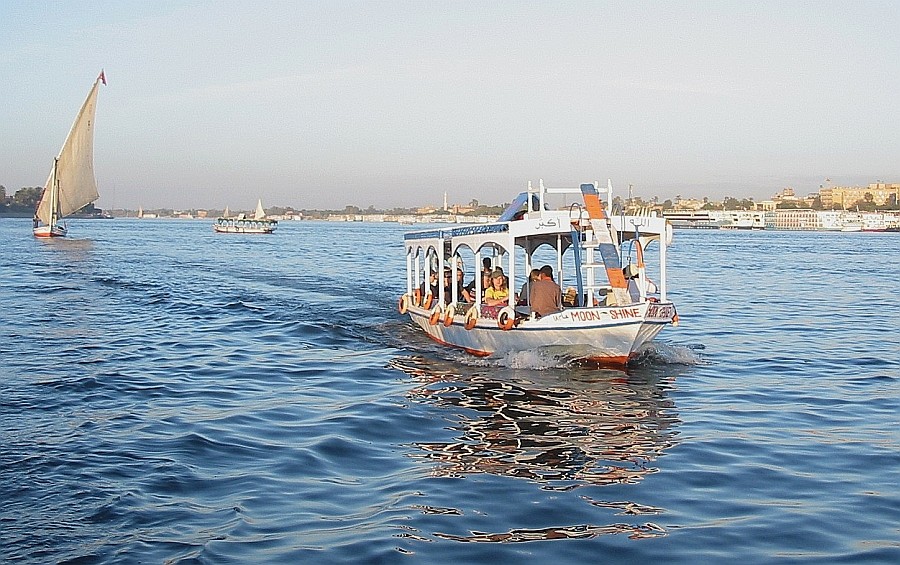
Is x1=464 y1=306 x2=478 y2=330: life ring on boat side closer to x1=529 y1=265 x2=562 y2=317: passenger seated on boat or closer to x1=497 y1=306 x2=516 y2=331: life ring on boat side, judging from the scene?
x1=497 y1=306 x2=516 y2=331: life ring on boat side

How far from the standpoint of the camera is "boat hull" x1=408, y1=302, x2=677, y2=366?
1752 cm

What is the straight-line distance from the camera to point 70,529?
9.26 m

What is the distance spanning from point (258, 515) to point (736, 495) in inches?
192

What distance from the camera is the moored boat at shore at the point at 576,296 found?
17875 millimetres

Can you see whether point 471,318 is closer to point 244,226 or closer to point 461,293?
point 461,293

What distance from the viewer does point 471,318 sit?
20.1m

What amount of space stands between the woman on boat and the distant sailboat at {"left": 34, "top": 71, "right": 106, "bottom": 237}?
2617 inches

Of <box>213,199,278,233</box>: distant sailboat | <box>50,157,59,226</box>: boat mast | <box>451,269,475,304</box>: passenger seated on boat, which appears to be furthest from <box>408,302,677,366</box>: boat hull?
<box>213,199,278,233</box>: distant sailboat

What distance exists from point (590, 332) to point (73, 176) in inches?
2885

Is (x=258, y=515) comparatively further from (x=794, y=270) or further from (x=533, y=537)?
(x=794, y=270)

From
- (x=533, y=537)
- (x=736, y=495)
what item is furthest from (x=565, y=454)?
(x=533, y=537)

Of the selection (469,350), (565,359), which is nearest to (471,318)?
(469,350)

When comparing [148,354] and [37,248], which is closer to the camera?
[148,354]

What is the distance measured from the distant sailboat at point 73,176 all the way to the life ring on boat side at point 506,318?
68638mm
